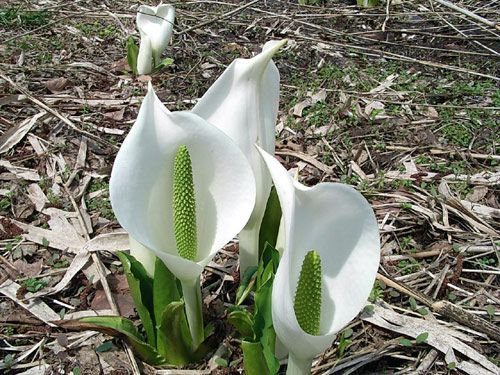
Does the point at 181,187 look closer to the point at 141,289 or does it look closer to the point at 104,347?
the point at 141,289

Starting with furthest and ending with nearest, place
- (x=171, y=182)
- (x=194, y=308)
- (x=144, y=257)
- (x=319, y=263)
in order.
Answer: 1. (x=144, y=257)
2. (x=194, y=308)
3. (x=171, y=182)
4. (x=319, y=263)

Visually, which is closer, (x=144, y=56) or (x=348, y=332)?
(x=348, y=332)

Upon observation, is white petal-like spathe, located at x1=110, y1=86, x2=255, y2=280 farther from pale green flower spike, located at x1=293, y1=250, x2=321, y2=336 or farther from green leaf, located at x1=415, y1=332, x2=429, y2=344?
green leaf, located at x1=415, y1=332, x2=429, y2=344

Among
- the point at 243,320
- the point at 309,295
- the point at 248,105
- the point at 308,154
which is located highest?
the point at 248,105

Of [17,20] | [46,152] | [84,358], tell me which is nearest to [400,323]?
[84,358]

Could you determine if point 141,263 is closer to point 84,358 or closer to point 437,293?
point 84,358

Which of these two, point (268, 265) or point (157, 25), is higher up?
point (268, 265)

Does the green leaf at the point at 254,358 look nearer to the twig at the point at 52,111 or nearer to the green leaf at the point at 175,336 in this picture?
the green leaf at the point at 175,336

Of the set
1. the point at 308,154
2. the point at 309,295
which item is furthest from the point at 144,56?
the point at 309,295
